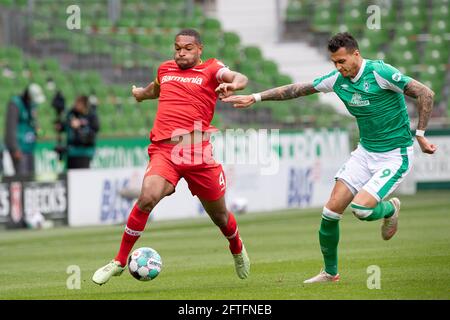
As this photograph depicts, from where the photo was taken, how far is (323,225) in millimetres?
10812

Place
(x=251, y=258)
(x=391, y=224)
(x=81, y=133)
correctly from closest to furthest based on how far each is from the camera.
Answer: (x=391, y=224)
(x=251, y=258)
(x=81, y=133)

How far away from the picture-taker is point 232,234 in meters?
11.3

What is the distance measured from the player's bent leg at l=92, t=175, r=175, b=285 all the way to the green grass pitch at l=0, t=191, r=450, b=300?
212 millimetres

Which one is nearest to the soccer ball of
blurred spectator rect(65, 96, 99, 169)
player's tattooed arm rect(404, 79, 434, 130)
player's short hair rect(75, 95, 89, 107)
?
player's tattooed arm rect(404, 79, 434, 130)

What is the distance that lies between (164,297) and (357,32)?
1021 inches

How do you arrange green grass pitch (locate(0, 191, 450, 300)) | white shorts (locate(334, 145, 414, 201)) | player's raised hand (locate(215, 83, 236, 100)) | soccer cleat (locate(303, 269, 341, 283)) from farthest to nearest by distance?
white shorts (locate(334, 145, 414, 201)), soccer cleat (locate(303, 269, 341, 283)), player's raised hand (locate(215, 83, 236, 100)), green grass pitch (locate(0, 191, 450, 300))

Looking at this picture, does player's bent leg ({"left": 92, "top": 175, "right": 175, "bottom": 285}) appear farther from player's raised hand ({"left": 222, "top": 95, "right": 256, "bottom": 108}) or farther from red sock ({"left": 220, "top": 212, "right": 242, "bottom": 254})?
player's raised hand ({"left": 222, "top": 95, "right": 256, "bottom": 108})

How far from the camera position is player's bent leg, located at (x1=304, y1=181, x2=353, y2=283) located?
1073cm

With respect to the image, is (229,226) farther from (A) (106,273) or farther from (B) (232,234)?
(A) (106,273)

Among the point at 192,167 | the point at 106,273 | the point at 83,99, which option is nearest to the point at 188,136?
the point at 192,167

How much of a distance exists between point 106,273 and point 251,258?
375 cm

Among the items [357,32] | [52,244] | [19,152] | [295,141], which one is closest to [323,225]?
[52,244]

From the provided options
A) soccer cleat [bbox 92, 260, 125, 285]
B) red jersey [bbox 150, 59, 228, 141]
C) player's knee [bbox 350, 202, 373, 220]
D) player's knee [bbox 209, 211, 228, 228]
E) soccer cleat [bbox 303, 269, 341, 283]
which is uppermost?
red jersey [bbox 150, 59, 228, 141]
